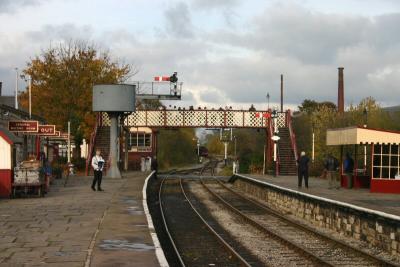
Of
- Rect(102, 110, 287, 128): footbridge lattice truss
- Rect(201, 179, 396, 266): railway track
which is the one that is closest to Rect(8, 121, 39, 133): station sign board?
Rect(201, 179, 396, 266): railway track

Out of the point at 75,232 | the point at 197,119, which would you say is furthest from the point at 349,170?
the point at 197,119

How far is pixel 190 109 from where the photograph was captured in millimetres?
47125

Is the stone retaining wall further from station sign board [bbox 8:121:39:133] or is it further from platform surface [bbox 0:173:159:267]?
station sign board [bbox 8:121:39:133]

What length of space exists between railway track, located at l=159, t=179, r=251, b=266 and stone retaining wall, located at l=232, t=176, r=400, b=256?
3.21 meters

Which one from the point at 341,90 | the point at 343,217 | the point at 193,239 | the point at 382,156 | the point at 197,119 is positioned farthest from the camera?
the point at 341,90

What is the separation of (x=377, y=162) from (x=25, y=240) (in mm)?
16393

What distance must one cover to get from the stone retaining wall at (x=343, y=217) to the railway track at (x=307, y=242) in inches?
25.0

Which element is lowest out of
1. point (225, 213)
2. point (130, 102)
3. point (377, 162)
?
point (225, 213)

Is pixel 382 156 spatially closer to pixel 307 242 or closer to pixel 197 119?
pixel 307 242

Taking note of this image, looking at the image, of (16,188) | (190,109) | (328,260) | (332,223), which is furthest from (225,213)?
(190,109)

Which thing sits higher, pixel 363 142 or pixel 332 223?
pixel 363 142

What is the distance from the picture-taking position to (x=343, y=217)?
54.7 ft

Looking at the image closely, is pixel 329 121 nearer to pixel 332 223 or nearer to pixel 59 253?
pixel 332 223

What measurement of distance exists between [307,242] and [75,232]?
547 cm
